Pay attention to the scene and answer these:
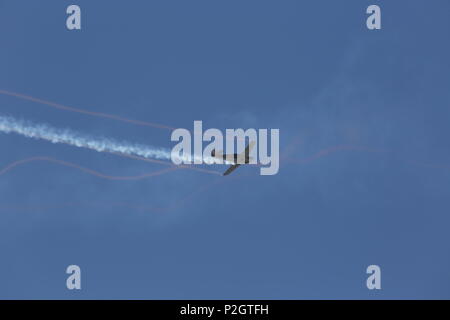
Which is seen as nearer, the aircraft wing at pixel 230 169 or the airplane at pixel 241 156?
the airplane at pixel 241 156

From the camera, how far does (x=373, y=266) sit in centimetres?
7044

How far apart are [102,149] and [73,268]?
32.8ft

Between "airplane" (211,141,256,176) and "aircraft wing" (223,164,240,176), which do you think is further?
"aircraft wing" (223,164,240,176)

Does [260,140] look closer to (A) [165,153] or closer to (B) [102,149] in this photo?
(A) [165,153]

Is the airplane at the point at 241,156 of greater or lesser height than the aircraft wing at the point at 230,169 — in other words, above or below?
above

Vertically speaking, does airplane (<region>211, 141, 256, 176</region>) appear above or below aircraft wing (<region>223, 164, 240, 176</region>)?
above

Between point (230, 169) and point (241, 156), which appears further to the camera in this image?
point (230, 169)

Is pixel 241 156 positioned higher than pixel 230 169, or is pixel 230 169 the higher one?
pixel 241 156
